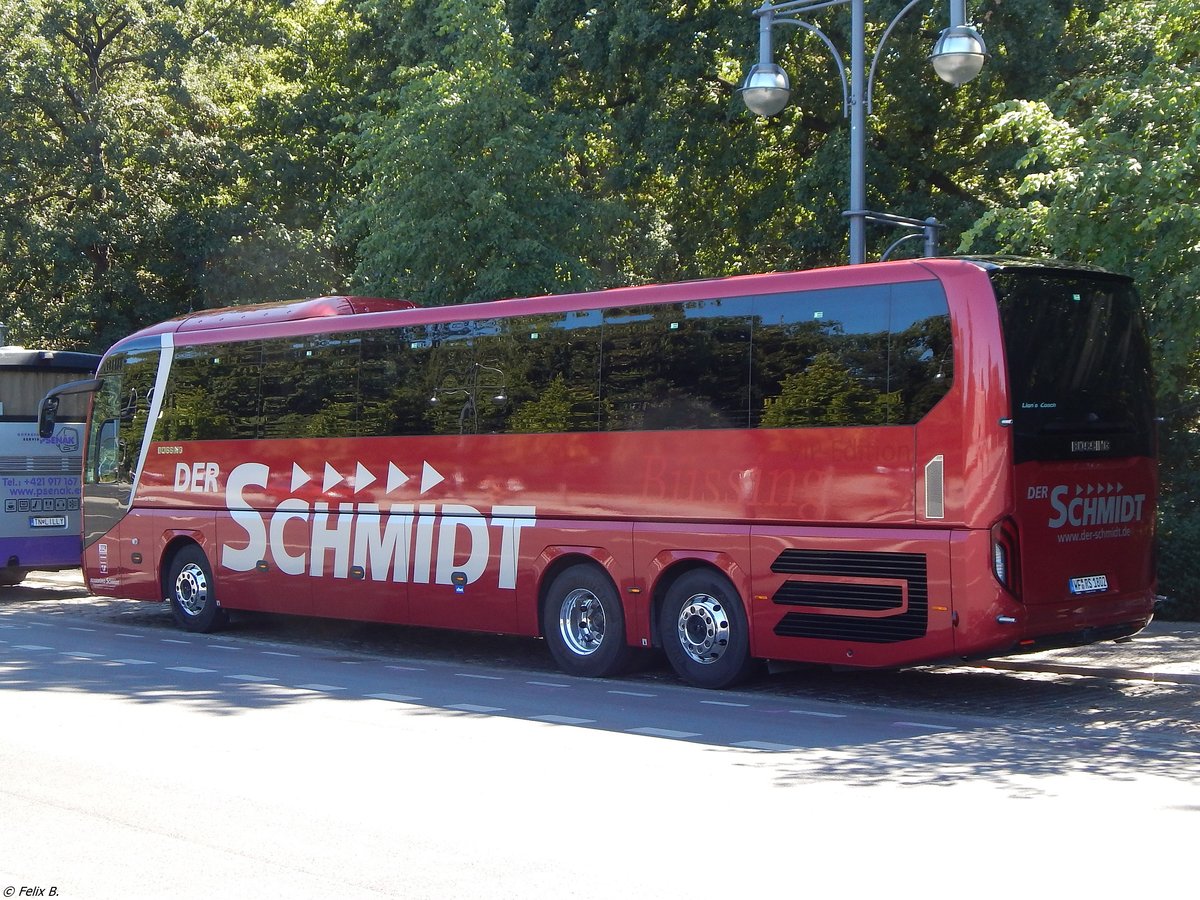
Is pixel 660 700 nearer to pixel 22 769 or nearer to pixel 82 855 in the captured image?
pixel 22 769

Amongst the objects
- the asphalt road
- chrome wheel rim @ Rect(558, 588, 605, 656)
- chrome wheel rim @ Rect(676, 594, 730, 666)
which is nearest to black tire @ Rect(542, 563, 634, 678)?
chrome wheel rim @ Rect(558, 588, 605, 656)

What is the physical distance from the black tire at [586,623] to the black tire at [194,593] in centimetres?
552

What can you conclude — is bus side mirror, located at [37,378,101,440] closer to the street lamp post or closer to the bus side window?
the bus side window

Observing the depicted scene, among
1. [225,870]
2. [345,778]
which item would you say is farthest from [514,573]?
[225,870]

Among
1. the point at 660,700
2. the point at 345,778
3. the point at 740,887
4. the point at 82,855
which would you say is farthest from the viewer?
the point at 660,700

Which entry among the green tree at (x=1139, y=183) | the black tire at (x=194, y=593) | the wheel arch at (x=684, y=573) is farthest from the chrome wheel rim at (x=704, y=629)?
the black tire at (x=194, y=593)

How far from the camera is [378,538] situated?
53.4ft

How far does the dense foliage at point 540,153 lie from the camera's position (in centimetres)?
1441

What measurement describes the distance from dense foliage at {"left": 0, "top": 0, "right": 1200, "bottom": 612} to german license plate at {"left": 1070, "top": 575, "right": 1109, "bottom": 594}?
2710mm

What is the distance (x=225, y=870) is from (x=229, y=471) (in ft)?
38.4

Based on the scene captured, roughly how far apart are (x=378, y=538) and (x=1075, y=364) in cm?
755

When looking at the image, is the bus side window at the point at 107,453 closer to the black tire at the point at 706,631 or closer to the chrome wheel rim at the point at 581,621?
the chrome wheel rim at the point at 581,621

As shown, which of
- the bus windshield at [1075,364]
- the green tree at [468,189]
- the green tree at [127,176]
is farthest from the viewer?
the green tree at [127,176]

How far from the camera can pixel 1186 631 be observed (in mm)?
16531
